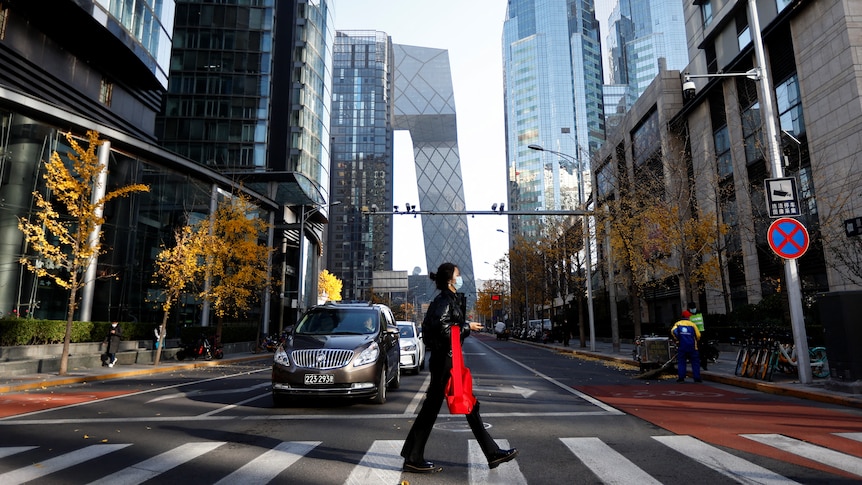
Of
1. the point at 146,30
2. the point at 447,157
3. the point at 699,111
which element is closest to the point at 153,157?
the point at 146,30

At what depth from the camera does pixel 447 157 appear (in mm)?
155750

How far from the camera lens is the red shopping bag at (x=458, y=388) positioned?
441 centimetres

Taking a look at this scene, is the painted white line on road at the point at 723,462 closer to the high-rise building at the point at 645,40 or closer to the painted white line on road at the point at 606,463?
the painted white line on road at the point at 606,463

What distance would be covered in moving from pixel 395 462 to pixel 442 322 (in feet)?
5.02

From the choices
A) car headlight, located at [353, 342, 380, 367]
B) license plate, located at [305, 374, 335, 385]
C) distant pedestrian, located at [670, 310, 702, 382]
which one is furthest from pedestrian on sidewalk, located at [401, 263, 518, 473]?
distant pedestrian, located at [670, 310, 702, 382]

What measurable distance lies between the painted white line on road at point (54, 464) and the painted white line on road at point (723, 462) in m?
6.17

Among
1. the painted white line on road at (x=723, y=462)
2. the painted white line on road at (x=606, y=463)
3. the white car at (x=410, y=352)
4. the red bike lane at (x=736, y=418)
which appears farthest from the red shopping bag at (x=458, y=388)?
Result: the white car at (x=410, y=352)

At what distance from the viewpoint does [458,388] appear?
14.6 feet

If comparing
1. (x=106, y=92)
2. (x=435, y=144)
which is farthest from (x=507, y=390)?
(x=435, y=144)

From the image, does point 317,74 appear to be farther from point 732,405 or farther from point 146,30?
point 732,405

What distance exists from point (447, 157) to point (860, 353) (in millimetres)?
149275

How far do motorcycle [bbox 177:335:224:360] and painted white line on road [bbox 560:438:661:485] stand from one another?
2139cm

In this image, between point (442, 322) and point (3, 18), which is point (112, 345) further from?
point (442, 322)

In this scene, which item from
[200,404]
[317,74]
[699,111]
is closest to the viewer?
[200,404]
